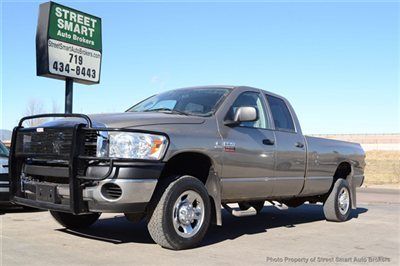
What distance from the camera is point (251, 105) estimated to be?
7.34 meters

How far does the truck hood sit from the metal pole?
7.78 m

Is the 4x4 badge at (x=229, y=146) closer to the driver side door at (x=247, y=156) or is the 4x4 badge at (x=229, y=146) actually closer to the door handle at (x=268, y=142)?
the driver side door at (x=247, y=156)

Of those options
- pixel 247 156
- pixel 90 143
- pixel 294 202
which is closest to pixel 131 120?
pixel 90 143

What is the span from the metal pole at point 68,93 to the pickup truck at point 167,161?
6.39 metres

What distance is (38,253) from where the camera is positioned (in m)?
5.51

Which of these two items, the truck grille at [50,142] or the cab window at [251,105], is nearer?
the truck grille at [50,142]

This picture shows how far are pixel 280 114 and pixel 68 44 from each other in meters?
7.99

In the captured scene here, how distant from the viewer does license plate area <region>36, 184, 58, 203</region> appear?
219 inches

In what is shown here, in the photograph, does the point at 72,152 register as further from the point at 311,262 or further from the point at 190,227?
the point at 311,262

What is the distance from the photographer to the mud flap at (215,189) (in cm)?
625

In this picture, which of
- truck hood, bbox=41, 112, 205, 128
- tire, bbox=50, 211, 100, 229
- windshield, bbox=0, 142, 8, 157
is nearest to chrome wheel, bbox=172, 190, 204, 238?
truck hood, bbox=41, 112, 205, 128

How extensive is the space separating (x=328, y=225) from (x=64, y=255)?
15.5 ft

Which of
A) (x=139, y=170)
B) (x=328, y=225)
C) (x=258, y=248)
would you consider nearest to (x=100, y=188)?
(x=139, y=170)

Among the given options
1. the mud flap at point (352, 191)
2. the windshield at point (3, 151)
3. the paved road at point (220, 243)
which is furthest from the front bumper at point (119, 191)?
the mud flap at point (352, 191)
